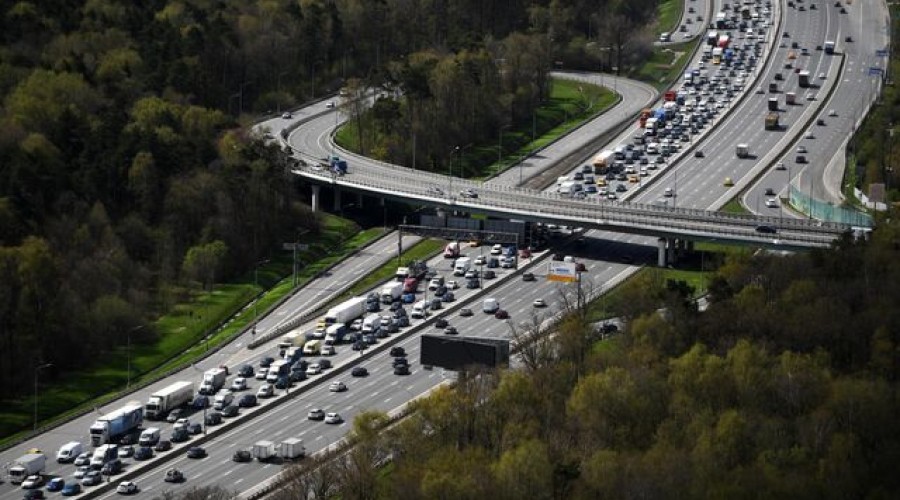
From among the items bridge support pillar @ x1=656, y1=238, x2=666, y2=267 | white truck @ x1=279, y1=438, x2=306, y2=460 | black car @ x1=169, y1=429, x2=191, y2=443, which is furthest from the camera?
bridge support pillar @ x1=656, y1=238, x2=666, y2=267

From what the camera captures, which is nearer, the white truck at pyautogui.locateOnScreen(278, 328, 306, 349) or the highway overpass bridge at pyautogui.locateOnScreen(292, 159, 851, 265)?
the white truck at pyautogui.locateOnScreen(278, 328, 306, 349)

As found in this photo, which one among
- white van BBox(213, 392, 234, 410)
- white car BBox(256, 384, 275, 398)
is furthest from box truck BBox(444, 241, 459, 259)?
white van BBox(213, 392, 234, 410)

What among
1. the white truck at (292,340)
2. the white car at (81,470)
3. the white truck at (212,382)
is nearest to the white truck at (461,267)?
the white truck at (292,340)

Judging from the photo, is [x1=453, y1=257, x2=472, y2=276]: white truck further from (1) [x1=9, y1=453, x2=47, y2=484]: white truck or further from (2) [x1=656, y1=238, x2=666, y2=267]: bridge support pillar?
(1) [x1=9, y1=453, x2=47, y2=484]: white truck

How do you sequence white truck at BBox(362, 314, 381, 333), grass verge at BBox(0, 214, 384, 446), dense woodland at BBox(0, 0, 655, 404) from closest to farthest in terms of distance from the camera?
grass verge at BBox(0, 214, 384, 446) → dense woodland at BBox(0, 0, 655, 404) → white truck at BBox(362, 314, 381, 333)

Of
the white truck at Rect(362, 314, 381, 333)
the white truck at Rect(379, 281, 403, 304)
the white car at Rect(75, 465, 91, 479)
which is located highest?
the white car at Rect(75, 465, 91, 479)

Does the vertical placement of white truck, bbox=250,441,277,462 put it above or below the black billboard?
below
